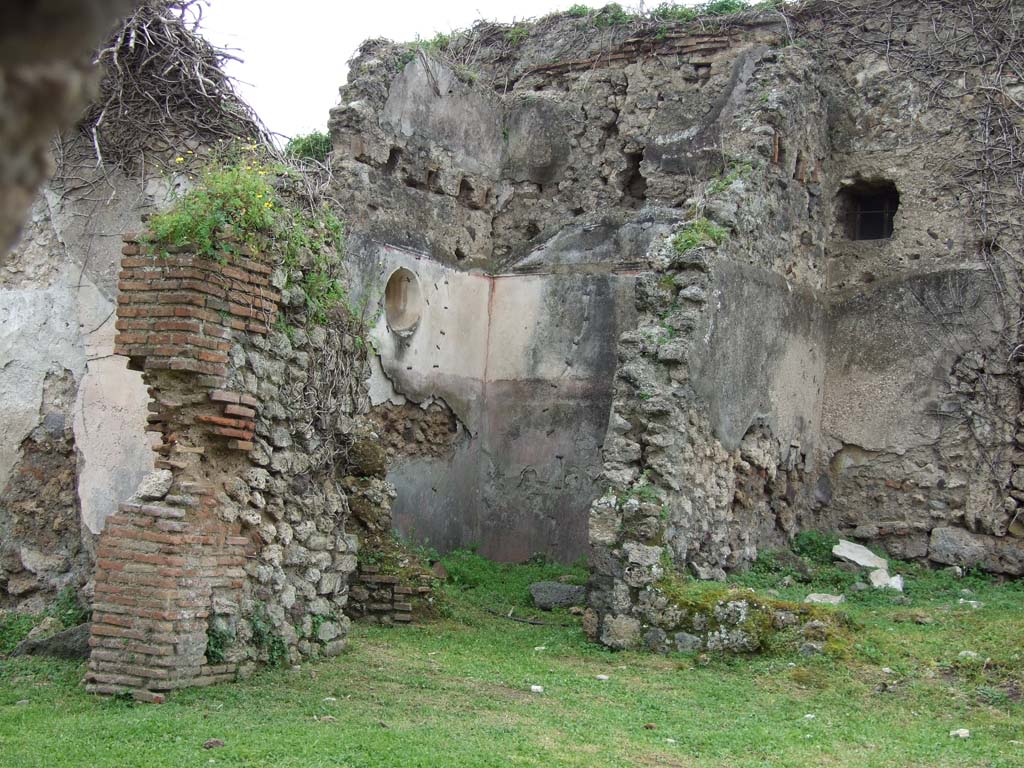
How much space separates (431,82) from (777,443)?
4.92 meters

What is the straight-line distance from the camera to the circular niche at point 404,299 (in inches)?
438

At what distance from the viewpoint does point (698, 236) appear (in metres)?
9.17

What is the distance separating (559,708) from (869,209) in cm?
732

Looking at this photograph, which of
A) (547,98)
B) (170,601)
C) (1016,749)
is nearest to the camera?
(1016,749)

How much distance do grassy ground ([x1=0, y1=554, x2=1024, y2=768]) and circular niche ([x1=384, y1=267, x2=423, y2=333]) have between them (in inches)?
137

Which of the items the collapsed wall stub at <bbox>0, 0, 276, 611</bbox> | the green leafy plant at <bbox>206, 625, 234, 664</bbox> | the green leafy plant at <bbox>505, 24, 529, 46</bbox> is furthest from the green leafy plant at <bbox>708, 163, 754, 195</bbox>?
the green leafy plant at <bbox>206, 625, 234, 664</bbox>

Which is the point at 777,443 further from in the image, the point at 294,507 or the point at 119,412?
the point at 119,412

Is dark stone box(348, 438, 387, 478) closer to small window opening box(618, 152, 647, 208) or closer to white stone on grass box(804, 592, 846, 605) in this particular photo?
white stone on grass box(804, 592, 846, 605)

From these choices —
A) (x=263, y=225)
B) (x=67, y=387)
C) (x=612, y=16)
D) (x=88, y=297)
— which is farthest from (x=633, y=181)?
(x=67, y=387)

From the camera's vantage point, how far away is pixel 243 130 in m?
8.97

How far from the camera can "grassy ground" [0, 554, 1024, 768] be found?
5453mm

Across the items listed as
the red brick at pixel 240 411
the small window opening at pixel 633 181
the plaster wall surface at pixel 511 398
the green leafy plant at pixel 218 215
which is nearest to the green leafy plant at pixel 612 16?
the small window opening at pixel 633 181

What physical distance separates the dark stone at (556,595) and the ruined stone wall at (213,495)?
8.23ft

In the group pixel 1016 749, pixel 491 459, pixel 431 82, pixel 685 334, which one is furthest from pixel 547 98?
pixel 1016 749
